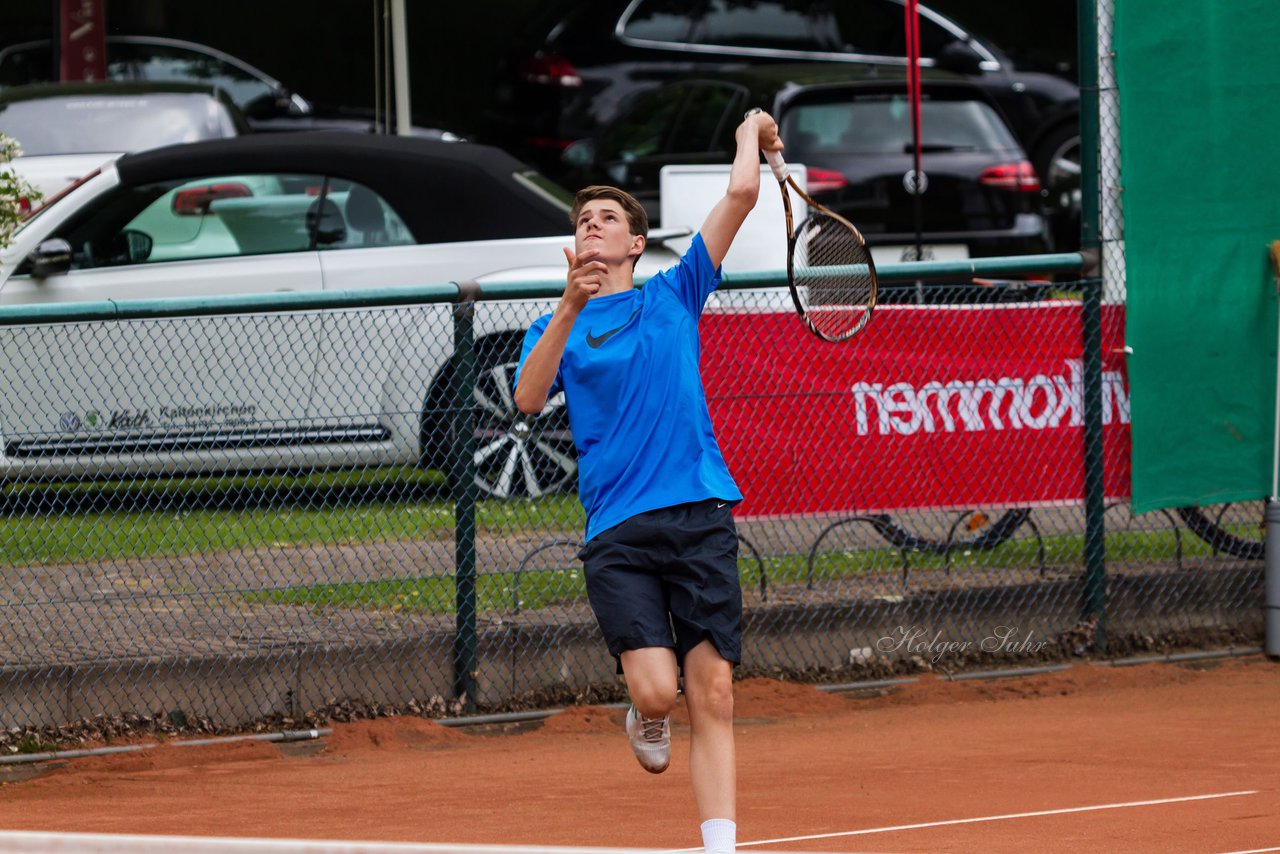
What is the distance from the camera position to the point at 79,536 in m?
7.02

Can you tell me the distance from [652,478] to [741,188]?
827 millimetres

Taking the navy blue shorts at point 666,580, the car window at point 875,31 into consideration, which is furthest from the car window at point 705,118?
the navy blue shorts at point 666,580

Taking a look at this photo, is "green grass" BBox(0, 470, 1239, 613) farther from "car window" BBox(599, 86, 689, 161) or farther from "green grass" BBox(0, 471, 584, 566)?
"car window" BBox(599, 86, 689, 161)

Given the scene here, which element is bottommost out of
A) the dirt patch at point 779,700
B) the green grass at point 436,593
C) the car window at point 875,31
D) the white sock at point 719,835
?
the dirt patch at point 779,700

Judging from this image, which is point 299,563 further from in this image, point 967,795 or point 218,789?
point 967,795

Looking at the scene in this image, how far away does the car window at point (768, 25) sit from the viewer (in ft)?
49.0

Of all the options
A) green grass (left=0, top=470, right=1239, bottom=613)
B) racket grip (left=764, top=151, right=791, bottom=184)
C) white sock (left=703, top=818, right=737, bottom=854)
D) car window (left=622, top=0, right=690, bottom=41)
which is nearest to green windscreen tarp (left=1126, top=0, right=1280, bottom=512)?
green grass (left=0, top=470, right=1239, bottom=613)

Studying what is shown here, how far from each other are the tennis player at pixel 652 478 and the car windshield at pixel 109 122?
26.1 ft

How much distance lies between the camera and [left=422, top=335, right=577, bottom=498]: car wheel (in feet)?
24.1

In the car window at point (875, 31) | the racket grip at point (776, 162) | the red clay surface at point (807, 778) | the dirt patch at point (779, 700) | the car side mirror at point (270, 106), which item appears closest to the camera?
the racket grip at point (776, 162)

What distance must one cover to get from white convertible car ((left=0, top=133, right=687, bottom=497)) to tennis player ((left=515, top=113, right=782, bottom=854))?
2.48 m

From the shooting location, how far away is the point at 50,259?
9039mm

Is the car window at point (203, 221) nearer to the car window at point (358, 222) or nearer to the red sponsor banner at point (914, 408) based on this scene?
the car window at point (358, 222)

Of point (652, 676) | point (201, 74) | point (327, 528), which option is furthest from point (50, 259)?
point (201, 74)
